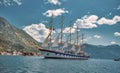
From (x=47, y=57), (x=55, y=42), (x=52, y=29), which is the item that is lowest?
(x=47, y=57)

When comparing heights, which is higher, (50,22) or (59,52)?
(50,22)

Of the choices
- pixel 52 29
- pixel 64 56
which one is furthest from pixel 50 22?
pixel 64 56

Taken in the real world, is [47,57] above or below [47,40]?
below

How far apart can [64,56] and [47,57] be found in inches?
935

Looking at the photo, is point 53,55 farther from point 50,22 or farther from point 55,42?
point 50,22

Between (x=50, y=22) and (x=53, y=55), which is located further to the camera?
(x=50, y=22)

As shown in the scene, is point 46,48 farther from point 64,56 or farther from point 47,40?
point 64,56

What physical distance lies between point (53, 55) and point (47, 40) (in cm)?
1452

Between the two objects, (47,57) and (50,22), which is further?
(50,22)

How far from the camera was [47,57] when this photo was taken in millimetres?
177250

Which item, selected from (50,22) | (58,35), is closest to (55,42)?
(58,35)

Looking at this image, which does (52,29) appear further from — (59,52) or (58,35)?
(59,52)

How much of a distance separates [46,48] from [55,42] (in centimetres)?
1214

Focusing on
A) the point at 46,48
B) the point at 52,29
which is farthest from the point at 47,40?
the point at 52,29
